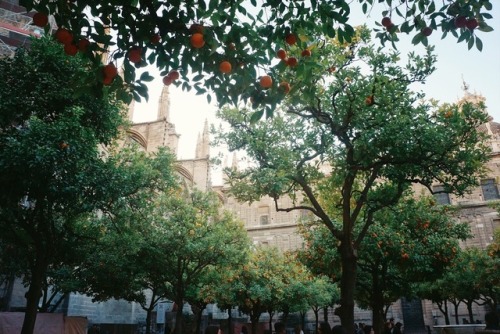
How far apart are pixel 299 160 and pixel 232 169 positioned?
7.25 ft

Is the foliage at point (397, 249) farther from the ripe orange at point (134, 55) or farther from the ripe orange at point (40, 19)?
the ripe orange at point (40, 19)

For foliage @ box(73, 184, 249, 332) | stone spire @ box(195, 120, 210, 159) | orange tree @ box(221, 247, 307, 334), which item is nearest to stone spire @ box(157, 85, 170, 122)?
stone spire @ box(195, 120, 210, 159)

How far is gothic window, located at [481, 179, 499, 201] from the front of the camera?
36.7 metres

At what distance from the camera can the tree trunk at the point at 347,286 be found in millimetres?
9008

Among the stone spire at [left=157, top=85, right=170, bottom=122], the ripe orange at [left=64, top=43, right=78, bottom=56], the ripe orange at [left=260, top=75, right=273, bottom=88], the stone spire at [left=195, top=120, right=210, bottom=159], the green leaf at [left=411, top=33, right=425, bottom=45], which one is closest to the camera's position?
the ripe orange at [left=64, top=43, right=78, bottom=56]

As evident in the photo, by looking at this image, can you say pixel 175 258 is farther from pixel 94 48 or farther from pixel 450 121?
pixel 94 48

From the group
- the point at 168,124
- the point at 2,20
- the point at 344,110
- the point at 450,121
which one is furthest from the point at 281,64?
the point at 168,124

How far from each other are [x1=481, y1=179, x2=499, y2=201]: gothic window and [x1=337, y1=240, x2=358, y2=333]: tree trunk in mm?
34058

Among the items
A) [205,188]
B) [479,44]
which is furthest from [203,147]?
[479,44]

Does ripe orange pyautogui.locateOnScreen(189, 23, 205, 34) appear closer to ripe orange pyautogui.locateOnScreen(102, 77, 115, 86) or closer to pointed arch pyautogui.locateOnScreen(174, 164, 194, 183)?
ripe orange pyautogui.locateOnScreen(102, 77, 115, 86)

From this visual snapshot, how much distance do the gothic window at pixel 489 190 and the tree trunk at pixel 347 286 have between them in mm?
34058

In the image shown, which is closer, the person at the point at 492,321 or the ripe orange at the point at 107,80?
the ripe orange at the point at 107,80

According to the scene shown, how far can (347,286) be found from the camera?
9398 mm

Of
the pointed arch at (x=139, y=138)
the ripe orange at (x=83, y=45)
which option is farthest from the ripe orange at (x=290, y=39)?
the pointed arch at (x=139, y=138)
